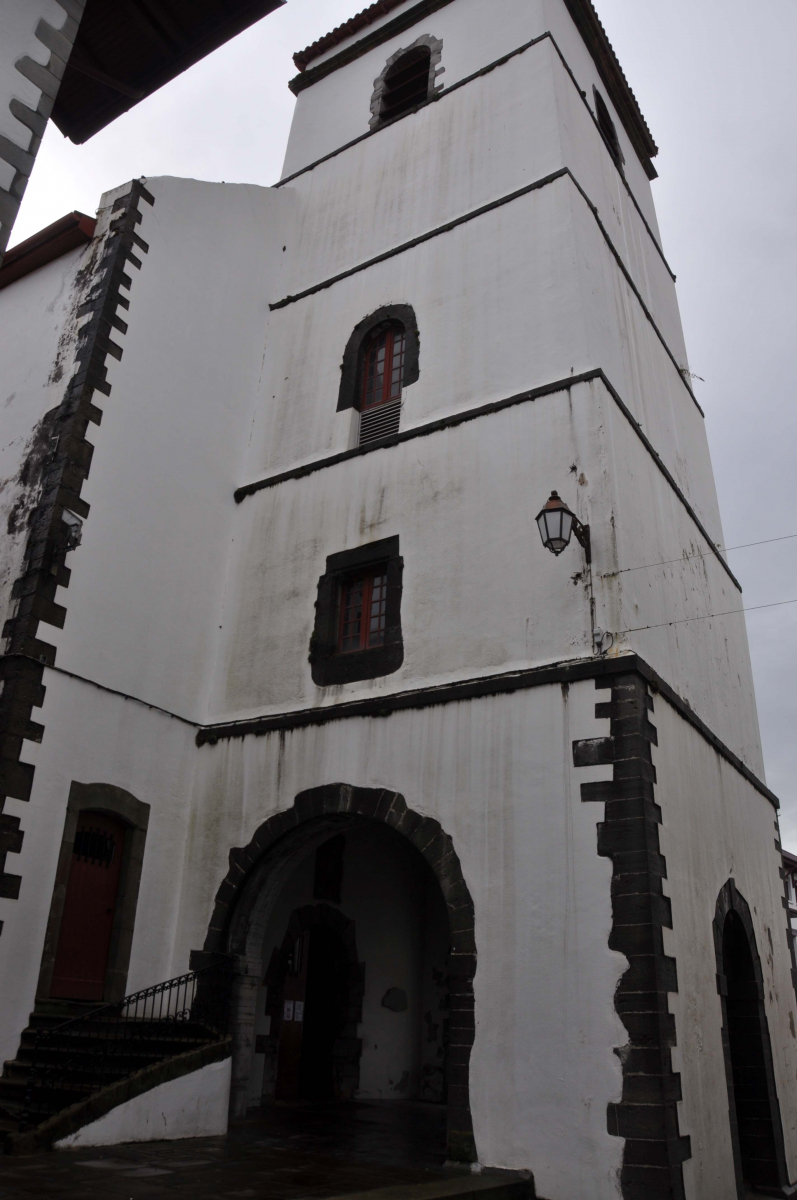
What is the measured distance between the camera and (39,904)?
823cm

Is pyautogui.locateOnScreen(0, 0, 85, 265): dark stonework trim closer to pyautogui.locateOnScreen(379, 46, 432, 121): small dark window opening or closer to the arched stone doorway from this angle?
the arched stone doorway

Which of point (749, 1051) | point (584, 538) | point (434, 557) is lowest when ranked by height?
point (749, 1051)

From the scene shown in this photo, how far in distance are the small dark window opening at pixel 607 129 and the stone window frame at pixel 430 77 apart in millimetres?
2434

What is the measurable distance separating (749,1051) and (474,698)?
448 centimetres

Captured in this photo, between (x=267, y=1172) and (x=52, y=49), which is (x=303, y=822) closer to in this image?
(x=267, y=1172)

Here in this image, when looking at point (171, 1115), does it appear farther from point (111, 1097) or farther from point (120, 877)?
point (120, 877)

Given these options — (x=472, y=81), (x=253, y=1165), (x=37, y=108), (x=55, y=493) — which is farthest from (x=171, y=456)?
(x=253, y=1165)

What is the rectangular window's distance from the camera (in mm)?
9727

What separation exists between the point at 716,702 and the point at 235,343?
7.44 metres

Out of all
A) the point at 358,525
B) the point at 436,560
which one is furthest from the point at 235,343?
the point at 436,560

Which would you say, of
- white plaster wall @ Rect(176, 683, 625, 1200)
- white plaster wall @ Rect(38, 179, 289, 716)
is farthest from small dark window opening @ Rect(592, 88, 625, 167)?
white plaster wall @ Rect(176, 683, 625, 1200)

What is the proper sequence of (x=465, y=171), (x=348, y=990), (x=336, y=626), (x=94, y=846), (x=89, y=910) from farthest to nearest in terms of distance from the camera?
(x=465, y=171)
(x=348, y=990)
(x=336, y=626)
(x=94, y=846)
(x=89, y=910)

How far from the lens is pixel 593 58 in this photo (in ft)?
48.5

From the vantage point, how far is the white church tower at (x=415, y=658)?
7.24 metres
